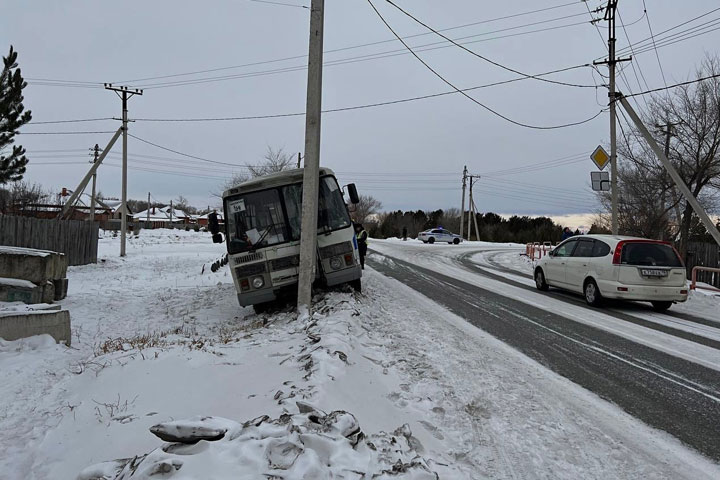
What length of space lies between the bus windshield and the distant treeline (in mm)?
52331

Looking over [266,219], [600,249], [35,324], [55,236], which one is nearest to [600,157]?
[600,249]

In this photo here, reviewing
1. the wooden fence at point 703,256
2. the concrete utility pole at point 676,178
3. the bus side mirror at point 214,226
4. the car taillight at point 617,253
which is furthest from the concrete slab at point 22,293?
the wooden fence at point 703,256

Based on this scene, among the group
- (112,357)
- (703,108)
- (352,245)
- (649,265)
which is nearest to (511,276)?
(649,265)

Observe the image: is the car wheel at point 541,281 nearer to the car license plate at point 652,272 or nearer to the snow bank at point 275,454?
the car license plate at point 652,272

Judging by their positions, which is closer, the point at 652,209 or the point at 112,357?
the point at 112,357

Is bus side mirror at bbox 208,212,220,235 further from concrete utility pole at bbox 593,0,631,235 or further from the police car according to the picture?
the police car

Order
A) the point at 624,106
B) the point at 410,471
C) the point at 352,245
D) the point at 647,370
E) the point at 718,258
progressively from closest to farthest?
the point at 410,471 → the point at 647,370 → the point at 352,245 → the point at 624,106 → the point at 718,258

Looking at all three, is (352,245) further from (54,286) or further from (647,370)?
(54,286)

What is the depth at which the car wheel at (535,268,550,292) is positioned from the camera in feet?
41.0

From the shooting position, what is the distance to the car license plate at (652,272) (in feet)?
30.9

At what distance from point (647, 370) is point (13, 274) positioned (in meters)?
11.9

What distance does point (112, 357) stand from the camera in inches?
220

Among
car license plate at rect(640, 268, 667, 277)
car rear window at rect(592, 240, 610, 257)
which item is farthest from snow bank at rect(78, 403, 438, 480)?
car rear window at rect(592, 240, 610, 257)

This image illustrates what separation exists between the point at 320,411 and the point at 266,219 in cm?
612
